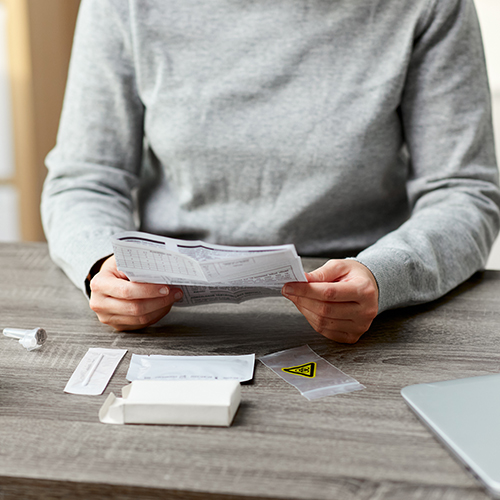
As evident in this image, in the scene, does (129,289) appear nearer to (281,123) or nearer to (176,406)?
(176,406)

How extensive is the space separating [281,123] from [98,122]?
345 mm

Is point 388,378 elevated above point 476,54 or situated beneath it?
situated beneath

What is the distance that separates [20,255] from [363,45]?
74 cm

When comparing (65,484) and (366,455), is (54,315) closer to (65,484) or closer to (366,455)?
(65,484)

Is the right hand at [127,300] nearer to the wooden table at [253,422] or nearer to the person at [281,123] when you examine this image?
the wooden table at [253,422]

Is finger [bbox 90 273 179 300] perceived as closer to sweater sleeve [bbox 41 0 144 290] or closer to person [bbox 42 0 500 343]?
person [bbox 42 0 500 343]

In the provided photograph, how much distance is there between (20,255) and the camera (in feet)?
3.41

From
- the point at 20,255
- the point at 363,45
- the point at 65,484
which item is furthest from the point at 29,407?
the point at 363,45

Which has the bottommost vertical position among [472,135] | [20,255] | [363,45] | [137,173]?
[20,255]

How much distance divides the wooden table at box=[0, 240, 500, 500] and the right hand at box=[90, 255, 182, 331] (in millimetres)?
20

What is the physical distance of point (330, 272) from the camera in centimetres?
70

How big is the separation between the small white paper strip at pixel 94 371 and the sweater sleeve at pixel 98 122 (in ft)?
1.17

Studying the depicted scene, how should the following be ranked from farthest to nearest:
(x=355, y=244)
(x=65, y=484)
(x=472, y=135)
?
(x=355, y=244), (x=472, y=135), (x=65, y=484)

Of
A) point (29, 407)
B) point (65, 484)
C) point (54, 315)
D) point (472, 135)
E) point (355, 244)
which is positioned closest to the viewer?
point (65, 484)
